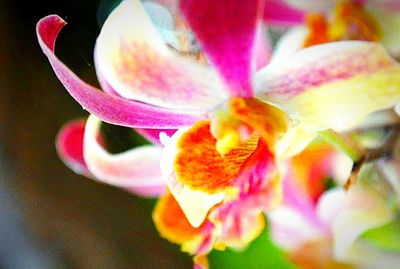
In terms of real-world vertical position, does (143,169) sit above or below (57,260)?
above

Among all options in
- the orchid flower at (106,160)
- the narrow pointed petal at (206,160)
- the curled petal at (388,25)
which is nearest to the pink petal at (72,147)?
the orchid flower at (106,160)

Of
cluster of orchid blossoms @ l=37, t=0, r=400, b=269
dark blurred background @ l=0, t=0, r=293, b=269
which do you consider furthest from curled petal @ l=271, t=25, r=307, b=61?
dark blurred background @ l=0, t=0, r=293, b=269

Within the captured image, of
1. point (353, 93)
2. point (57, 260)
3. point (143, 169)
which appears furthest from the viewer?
point (57, 260)

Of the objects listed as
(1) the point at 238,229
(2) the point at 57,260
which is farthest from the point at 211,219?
(2) the point at 57,260

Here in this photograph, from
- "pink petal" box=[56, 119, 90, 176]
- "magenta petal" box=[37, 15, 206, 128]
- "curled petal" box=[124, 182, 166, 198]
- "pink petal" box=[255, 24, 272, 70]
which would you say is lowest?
"curled petal" box=[124, 182, 166, 198]

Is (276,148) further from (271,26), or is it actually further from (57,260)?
(57,260)

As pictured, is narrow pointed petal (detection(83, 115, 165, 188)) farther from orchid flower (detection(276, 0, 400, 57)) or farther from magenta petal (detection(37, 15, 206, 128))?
orchid flower (detection(276, 0, 400, 57))
